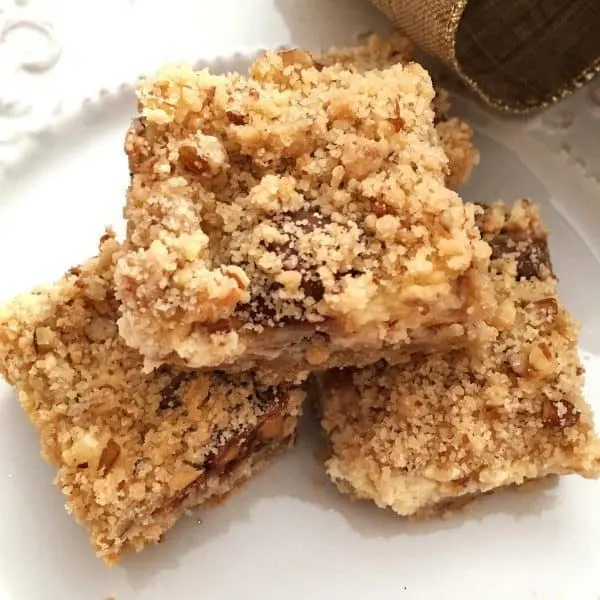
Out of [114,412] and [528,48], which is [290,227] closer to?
[114,412]

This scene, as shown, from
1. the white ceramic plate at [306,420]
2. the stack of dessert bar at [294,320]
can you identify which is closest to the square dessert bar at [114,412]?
the stack of dessert bar at [294,320]

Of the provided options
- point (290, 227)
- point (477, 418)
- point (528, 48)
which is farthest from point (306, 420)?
point (528, 48)

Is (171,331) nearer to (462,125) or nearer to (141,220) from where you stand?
(141,220)

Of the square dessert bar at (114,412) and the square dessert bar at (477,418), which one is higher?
the square dessert bar at (114,412)

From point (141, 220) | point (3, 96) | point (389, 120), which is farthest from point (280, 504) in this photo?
point (3, 96)

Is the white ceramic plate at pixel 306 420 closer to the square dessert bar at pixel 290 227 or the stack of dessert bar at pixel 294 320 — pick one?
the stack of dessert bar at pixel 294 320
